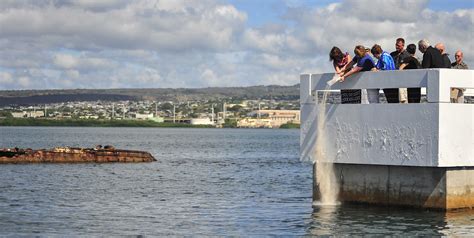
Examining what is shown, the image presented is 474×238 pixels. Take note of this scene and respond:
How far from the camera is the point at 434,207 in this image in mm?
24281

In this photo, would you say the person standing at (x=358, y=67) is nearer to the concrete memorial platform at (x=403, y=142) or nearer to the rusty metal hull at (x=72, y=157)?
the concrete memorial platform at (x=403, y=142)

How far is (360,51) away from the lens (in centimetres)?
2528

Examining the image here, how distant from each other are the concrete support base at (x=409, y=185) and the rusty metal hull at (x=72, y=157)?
1610 inches

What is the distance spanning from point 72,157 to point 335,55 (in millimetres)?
42970

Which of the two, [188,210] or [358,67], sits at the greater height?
[358,67]

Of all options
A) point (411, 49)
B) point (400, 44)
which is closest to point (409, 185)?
point (411, 49)

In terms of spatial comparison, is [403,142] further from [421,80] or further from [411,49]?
[411,49]

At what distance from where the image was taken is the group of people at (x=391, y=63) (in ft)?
80.9

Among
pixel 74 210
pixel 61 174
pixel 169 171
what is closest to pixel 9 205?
pixel 74 210

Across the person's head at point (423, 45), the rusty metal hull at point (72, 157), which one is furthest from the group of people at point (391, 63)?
the rusty metal hull at point (72, 157)

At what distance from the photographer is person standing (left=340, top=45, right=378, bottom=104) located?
25.1 meters

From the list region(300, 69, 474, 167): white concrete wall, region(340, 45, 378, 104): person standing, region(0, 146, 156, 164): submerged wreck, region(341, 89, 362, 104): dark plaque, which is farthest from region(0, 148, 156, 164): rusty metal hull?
region(340, 45, 378, 104): person standing

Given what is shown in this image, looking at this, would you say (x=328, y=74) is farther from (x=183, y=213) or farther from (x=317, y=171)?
(x=183, y=213)

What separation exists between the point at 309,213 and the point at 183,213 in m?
3.91
